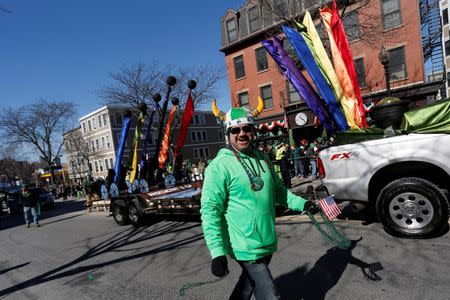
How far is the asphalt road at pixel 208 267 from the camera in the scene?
12.0 ft

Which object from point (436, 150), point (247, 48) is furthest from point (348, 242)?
point (247, 48)

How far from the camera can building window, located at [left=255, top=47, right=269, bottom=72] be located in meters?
24.7

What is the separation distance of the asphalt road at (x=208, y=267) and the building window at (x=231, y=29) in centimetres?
2134

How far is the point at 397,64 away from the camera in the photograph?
63.0 ft

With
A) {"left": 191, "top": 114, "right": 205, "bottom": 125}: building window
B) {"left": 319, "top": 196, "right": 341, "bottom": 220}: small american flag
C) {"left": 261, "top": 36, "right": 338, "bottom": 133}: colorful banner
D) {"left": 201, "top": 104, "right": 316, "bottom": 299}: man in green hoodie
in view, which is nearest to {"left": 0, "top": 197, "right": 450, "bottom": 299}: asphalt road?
{"left": 319, "top": 196, "right": 341, "bottom": 220}: small american flag

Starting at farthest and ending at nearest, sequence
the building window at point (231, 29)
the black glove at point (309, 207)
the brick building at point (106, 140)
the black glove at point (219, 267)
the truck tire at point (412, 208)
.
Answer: the brick building at point (106, 140) < the building window at point (231, 29) < the truck tire at point (412, 208) < the black glove at point (309, 207) < the black glove at point (219, 267)

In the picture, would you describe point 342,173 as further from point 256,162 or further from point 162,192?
point 162,192

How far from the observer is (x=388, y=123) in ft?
18.5

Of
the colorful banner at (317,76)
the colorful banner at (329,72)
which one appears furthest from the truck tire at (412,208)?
the colorful banner at (317,76)

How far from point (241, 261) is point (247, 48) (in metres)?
24.8

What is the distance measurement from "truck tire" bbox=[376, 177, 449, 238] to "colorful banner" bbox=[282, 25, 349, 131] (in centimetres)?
294

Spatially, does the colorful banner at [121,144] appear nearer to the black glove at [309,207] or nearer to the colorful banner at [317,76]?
the colorful banner at [317,76]

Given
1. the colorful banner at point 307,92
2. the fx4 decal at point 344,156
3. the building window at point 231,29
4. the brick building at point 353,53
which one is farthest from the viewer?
the building window at point 231,29

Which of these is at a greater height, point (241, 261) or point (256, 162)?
point (256, 162)
